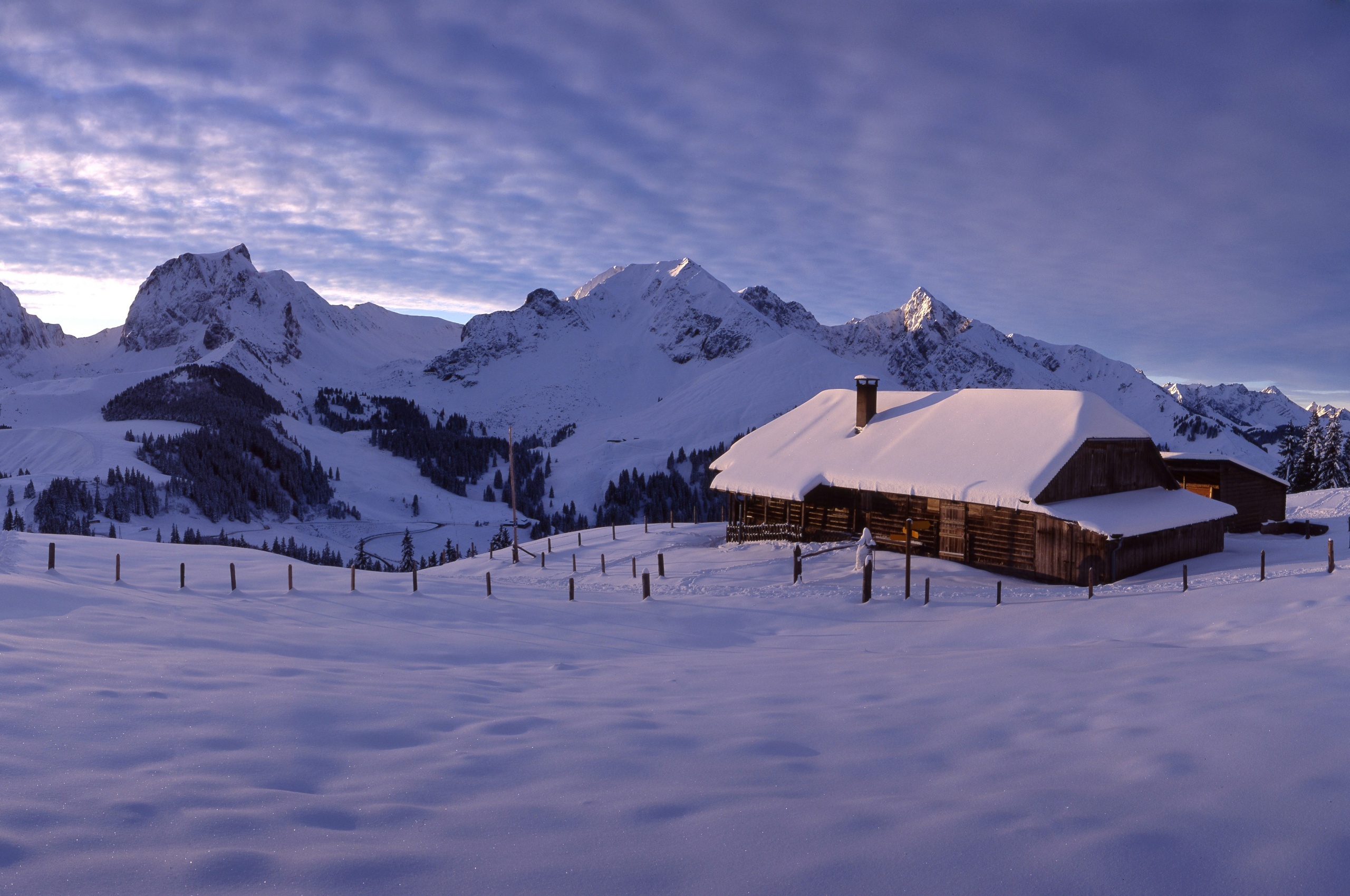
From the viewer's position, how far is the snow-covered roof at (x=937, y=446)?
2381 centimetres

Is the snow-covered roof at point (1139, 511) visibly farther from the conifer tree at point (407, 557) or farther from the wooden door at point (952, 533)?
the conifer tree at point (407, 557)

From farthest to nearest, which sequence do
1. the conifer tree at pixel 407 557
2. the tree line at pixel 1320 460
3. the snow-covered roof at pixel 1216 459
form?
the conifer tree at pixel 407 557 < the tree line at pixel 1320 460 < the snow-covered roof at pixel 1216 459

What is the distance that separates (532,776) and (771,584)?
727 inches

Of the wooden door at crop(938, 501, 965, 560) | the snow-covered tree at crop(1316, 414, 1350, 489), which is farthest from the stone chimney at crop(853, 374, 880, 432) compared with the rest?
the snow-covered tree at crop(1316, 414, 1350, 489)

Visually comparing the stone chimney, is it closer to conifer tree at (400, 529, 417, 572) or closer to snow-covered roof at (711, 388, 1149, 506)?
snow-covered roof at (711, 388, 1149, 506)

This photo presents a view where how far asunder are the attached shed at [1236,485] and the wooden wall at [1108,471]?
400 centimetres

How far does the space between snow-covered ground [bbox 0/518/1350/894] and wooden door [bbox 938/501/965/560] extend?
12.1m

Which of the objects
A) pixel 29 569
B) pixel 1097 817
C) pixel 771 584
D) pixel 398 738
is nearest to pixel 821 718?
pixel 1097 817

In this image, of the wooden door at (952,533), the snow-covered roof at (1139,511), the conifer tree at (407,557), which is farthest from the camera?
the conifer tree at (407,557)

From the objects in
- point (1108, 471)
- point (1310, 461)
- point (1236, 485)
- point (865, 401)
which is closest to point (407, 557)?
point (865, 401)

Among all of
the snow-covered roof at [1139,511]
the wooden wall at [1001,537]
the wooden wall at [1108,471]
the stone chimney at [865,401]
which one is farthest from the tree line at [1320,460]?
the stone chimney at [865,401]

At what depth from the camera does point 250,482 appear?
106750 mm

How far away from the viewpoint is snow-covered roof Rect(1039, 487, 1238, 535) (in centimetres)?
2166

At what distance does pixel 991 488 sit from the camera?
2328 centimetres
